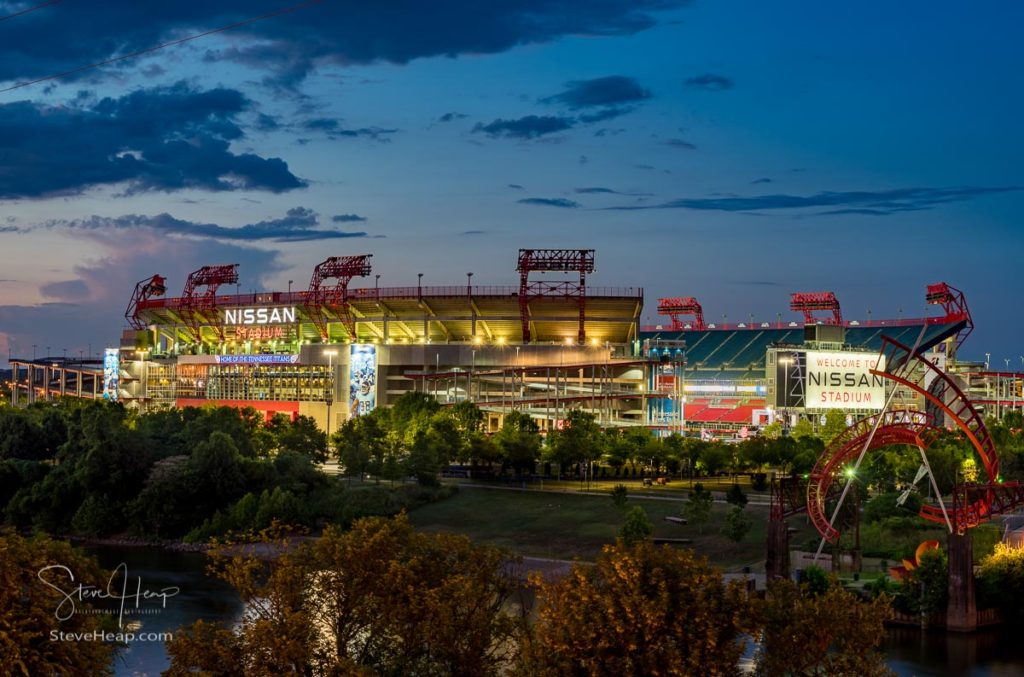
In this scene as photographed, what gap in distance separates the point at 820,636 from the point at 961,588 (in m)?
23.2

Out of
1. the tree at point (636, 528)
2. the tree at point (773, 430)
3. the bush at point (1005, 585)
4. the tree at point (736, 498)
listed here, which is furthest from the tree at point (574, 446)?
the bush at point (1005, 585)

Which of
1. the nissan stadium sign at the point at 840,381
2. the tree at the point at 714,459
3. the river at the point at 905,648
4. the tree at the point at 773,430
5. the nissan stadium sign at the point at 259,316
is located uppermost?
the nissan stadium sign at the point at 259,316

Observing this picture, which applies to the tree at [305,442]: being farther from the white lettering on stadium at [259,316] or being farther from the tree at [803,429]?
the white lettering on stadium at [259,316]

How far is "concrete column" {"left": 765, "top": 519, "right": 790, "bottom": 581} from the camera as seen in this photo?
56844mm

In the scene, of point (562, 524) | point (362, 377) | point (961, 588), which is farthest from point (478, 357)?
point (961, 588)

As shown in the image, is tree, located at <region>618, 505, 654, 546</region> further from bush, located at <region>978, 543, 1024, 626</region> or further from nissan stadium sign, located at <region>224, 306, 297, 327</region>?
nissan stadium sign, located at <region>224, 306, 297, 327</region>

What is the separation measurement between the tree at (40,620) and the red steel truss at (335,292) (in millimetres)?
120763

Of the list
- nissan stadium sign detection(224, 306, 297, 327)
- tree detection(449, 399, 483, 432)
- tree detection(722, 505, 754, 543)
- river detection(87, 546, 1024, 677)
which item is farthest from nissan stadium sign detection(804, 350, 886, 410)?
river detection(87, 546, 1024, 677)

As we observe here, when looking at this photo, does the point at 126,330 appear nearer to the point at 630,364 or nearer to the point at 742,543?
the point at 630,364

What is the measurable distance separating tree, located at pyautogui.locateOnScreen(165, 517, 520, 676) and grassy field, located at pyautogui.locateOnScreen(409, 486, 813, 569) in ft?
99.2

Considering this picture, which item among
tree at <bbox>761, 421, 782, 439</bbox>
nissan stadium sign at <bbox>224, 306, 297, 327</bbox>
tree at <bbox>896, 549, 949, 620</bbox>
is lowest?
tree at <bbox>896, 549, 949, 620</bbox>

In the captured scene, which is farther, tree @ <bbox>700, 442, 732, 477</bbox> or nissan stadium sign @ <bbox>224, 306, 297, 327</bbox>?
nissan stadium sign @ <bbox>224, 306, 297, 327</bbox>

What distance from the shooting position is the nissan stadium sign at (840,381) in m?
131

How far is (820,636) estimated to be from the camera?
31.2 metres
